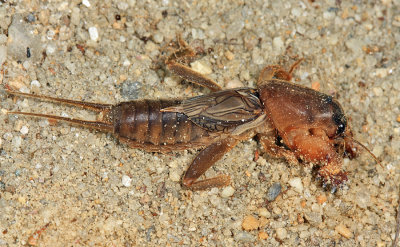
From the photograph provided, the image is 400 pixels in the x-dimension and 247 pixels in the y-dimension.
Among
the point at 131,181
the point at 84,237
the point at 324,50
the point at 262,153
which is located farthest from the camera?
the point at 324,50

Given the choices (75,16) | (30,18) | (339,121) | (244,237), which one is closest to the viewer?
(244,237)

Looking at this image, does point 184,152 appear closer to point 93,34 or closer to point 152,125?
point 152,125

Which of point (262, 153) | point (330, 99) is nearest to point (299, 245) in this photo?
point (262, 153)

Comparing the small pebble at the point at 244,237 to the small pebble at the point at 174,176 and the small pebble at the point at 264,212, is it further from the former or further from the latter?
the small pebble at the point at 174,176

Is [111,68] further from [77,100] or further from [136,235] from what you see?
[136,235]

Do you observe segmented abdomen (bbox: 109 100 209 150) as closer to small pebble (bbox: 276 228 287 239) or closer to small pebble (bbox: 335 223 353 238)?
small pebble (bbox: 276 228 287 239)

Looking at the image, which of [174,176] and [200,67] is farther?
[200,67]

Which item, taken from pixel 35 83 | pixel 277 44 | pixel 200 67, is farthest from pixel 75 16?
pixel 277 44
